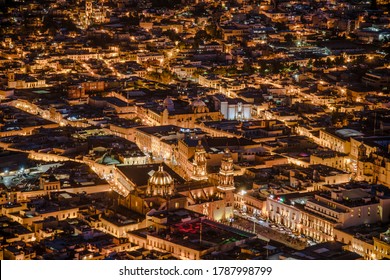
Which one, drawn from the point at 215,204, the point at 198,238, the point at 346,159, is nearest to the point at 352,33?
the point at 346,159

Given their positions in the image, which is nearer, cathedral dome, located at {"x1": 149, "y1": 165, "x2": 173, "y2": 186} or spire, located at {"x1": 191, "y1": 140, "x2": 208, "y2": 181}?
cathedral dome, located at {"x1": 149, "y1": 165, "x2": 173, "y2": 186}

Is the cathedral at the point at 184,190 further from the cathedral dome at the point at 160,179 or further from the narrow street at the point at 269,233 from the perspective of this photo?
the narrow street at the point at 269,233

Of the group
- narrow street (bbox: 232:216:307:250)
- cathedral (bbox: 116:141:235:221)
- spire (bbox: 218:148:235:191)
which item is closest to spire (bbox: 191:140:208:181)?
cathedral (bbox: 116:141:235:221)

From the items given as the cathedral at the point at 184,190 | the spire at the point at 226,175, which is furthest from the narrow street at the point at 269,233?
the spire at the point at 226,175

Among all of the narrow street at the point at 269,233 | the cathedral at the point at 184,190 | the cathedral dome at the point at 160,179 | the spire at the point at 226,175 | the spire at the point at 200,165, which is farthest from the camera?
the spire at the point at 200,165

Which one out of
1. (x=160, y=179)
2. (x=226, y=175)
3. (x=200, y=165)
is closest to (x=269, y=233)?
(x=226, y=175)

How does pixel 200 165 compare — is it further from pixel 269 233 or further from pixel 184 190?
pixel 269 233

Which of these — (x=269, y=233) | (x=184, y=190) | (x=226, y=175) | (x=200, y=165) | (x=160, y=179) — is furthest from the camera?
(x=200, y=165)

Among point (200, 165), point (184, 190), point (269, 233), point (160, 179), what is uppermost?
point (160, 179)

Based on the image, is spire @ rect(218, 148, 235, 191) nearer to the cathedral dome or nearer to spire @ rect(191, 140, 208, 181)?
spire @ rect(191, 140, 208, 181)

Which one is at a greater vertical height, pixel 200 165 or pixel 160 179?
pixel 160 179
